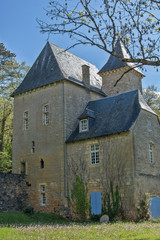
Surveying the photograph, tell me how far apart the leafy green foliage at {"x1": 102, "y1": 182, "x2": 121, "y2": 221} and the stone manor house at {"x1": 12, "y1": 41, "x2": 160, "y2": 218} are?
0.36 m

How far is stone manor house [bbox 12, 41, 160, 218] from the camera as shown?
18.8m

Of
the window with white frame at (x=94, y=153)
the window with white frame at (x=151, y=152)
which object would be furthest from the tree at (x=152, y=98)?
the window with white frame at (x=94, y=153)

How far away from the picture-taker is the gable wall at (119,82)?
88.8 feet

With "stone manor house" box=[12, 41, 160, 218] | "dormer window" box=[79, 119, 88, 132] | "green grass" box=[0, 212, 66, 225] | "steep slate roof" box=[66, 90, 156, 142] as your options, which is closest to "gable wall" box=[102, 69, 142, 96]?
"stone manor house" box=[12, 41, 160, 218]

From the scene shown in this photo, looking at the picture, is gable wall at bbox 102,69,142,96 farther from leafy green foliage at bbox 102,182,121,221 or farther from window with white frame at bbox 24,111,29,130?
leafy green foliage at bbox 102,182,121,221

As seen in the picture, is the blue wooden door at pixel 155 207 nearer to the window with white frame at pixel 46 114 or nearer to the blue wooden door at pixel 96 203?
the blue wooden door at pixel 96 203

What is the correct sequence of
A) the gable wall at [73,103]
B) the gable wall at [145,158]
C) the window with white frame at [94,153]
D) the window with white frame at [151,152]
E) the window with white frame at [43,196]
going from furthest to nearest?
the gable wall at [73,103] → the window with white frame at [43,196] → the window with white frame at [151,152] → the window with white frame at [94,153] → the gable wall at [145,158]

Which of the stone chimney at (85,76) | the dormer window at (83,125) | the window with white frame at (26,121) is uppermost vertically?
the stone chimney at (85,76)

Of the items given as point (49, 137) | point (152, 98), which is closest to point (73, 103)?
point (49, 137)

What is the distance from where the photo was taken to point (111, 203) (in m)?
18.3

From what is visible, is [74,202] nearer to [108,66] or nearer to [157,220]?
[157,220]

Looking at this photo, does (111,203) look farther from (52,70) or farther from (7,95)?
(7,95)

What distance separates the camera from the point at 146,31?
998 centimetres

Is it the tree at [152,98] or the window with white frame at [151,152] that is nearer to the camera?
the window with white frame at [151,152]
